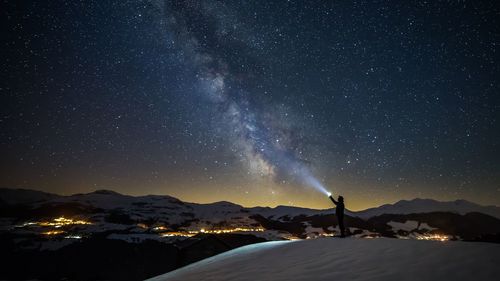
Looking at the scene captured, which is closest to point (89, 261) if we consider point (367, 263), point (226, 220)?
point (226, 220)

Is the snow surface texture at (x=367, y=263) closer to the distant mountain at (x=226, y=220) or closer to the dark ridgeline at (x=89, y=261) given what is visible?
the dark ridgeline at (x=89, y=261)

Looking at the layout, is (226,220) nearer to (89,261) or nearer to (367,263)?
(89,261)

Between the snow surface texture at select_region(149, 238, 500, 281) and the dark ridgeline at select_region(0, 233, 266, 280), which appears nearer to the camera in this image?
the snow surface texture at select_region(149, 238, 500, 281)

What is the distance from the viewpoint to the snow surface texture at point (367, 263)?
4.91m

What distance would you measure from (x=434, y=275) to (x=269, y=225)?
11149 cm

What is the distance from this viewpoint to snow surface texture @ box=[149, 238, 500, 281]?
16.1 ft

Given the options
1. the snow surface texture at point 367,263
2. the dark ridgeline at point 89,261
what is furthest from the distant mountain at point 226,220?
the snow surface texture at point 367,263

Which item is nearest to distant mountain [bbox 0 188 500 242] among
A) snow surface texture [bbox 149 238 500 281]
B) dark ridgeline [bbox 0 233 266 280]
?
dark ridgeline [bbox 0 233 266 280]

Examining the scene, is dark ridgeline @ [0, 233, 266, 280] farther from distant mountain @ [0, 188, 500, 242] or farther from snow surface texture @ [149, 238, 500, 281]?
snow surface texture @ [149, 238, 500, 281]

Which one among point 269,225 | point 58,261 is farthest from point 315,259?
point 269,225

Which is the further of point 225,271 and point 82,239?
point 82,239

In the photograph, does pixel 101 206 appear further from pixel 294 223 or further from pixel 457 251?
pixel 457 251

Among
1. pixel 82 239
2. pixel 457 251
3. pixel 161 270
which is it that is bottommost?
pixel 161 270

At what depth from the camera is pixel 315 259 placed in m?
7.53
